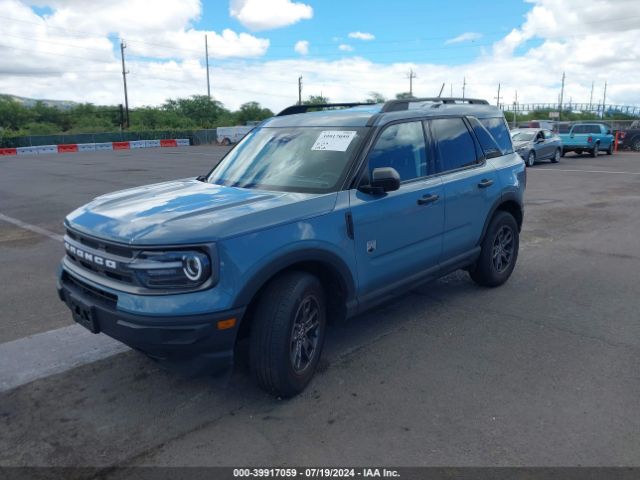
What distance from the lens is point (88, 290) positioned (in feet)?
11.3

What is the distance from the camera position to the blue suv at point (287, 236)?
304 centimetres

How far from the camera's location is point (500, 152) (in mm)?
5793

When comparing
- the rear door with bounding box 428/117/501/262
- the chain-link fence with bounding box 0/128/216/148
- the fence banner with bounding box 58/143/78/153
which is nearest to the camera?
the rear door with bounding box 428/117/501/262

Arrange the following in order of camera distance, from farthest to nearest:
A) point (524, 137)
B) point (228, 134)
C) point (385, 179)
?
point (228, 134) → point (524, 137) → point (385, 179)

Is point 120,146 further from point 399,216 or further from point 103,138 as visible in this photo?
point 399,216

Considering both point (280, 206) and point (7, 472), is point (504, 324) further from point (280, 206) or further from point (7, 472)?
point (7, 472)

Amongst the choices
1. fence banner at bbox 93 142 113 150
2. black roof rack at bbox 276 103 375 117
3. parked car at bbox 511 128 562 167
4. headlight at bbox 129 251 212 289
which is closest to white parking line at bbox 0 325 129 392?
headlight at bbox 129 251 212 289

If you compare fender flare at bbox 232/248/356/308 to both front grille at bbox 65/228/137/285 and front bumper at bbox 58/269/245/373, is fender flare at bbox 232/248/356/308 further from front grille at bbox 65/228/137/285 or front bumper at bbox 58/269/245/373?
front grille at bbox 65/228/137/285

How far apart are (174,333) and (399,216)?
6.53 ft

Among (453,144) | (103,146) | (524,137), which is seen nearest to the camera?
(453,144)

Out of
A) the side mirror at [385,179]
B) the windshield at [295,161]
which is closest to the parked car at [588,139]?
the windshield at [295,161]

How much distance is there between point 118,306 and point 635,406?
129 inches

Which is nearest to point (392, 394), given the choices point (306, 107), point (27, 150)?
point (306, 107)

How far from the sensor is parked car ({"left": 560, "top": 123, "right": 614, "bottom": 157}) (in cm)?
2502
